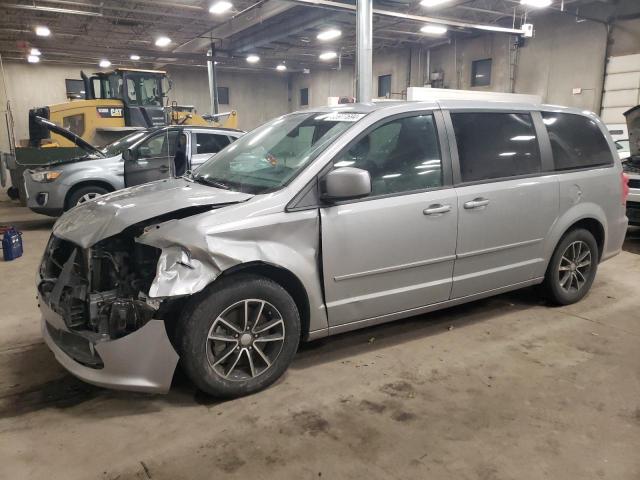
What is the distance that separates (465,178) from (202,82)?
78.1 feet

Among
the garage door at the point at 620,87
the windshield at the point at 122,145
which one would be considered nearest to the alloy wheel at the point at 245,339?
the windshield at the point at 122,145

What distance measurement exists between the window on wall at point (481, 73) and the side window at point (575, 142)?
13.0m

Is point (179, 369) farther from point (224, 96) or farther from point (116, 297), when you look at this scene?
point (224, 96)

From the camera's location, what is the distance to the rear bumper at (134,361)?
7.80ft

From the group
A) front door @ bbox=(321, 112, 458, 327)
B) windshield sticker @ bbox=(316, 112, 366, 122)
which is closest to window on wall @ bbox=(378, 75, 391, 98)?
windshield sticker @ bbox=(316, 112, 366, 122)

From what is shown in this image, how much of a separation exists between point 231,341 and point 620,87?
13.3 meters

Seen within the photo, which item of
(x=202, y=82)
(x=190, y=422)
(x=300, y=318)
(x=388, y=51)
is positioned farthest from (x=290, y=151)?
(x=202, y=82)

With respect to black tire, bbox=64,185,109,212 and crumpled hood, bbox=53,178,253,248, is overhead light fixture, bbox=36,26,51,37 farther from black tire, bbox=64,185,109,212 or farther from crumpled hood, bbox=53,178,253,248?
crumpled hood, bbox=53,178,253,248

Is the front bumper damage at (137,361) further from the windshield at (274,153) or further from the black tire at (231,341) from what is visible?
the windshield at (274,153)

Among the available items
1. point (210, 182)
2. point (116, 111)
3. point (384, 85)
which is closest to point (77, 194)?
point (116, 111)

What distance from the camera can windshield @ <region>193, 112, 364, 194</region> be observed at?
2902 millimetres

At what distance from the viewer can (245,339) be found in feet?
8.61

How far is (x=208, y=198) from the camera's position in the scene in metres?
2.70

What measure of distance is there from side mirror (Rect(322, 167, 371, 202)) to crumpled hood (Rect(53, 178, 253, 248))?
0.47 metres
